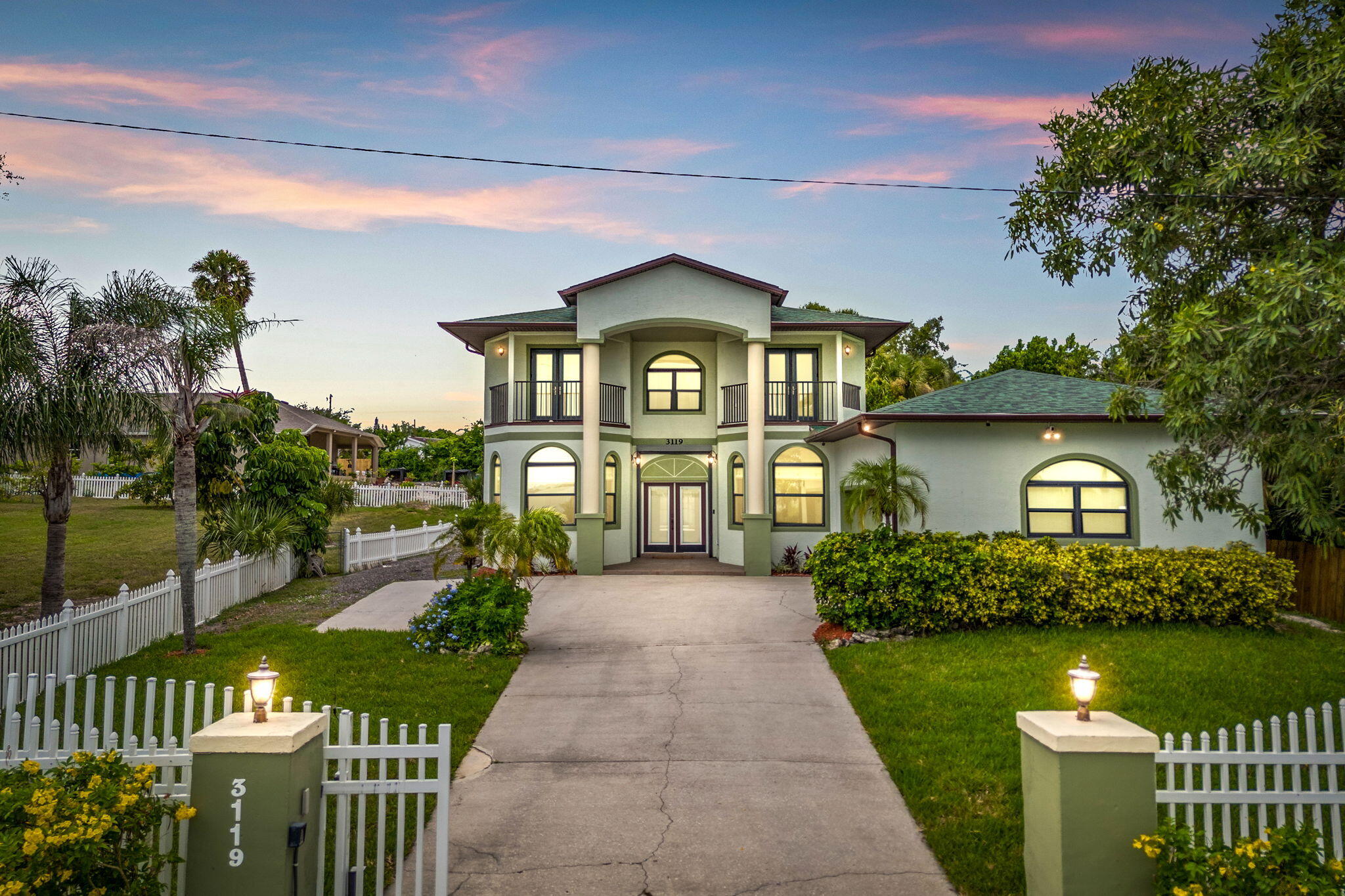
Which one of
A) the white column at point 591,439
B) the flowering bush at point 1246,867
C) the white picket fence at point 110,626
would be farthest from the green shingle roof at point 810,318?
the flowering bush at point 1246,867

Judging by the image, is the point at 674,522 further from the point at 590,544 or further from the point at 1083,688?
the point at 1083,688

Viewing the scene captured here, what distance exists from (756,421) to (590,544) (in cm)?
515

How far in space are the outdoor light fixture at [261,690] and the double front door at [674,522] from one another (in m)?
16.1

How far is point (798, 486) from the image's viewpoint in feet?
59.0

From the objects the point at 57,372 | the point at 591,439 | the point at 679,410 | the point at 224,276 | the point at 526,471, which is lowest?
the point at 526,471

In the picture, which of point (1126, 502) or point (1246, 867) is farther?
point (1126, 502)

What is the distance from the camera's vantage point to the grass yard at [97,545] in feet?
46.6

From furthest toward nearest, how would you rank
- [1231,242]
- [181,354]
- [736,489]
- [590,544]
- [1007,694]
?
[736,489], [590,544], [181,354], [1007,694], [1231,242]

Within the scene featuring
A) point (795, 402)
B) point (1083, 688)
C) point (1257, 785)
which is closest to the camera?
point (1083, 688)

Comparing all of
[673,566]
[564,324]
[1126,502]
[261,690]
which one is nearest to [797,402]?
[673,566]

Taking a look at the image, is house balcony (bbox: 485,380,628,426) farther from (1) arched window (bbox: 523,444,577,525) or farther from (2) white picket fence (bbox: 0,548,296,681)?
(2) white picket fence (bbox: 0,548,296,681)

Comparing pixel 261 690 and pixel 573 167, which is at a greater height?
pixel 573 167

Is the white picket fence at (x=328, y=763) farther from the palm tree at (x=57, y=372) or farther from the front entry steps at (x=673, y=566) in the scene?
the front entry steps at (x=673, y=566)

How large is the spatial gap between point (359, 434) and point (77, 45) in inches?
1344
